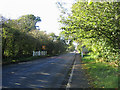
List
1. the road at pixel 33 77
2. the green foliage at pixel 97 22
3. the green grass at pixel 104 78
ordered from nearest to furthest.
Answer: the green grass at pixel 104 78 < the green foliage at pixel 97 22 < the road at pixel 33 77

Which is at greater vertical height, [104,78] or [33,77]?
[104,78]

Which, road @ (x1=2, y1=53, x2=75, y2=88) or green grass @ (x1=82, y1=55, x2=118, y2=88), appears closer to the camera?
green grass @ (x1=82, y1=55, x2=118, y2=88)

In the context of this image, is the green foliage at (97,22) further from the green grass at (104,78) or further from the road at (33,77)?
the road at (33,77)

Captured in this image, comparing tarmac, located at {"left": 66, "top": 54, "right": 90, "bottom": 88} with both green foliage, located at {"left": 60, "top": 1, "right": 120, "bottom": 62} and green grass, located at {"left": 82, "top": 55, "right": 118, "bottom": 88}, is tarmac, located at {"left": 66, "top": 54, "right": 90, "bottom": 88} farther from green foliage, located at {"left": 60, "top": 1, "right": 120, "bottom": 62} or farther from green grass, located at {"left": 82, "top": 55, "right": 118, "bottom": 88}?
green foliage, located at {"left": 60, "top": 1, "right": 120, "bottom": 62}

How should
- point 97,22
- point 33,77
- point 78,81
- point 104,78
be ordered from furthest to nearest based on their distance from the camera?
point 33,77, point 78,81, point 104,78, point 97,22

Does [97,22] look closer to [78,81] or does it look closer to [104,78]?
[104,78]

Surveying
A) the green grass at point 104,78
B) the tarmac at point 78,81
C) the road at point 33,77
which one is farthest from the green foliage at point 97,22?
the road at point 33,77

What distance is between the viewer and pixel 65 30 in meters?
7.38

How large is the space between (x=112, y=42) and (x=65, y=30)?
2865 mm

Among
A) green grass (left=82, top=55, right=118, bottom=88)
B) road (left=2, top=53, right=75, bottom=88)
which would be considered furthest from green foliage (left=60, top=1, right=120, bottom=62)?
road (left=2, top=53, right=75, bottom=88)

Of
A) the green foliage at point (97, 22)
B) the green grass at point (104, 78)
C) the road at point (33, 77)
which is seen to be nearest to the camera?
the green grass at point (104, 78)

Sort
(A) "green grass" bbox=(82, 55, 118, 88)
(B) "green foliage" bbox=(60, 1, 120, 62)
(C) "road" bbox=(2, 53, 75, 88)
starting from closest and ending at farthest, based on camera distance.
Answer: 1. (A) "green grass" bbox=(82, 55, 118, 88)
2. (B) "green foliage" bbox=(60, 1, 120, 62)
3. (C) "road" bbox=(2, 53, 75, 88)

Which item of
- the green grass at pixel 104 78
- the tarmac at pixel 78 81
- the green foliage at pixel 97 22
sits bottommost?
the tarmac at pixel 78 81

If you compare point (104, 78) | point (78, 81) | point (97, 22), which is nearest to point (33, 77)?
point (78, 81)
